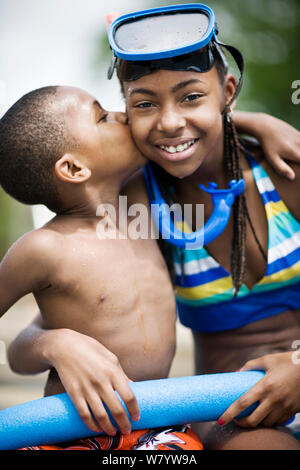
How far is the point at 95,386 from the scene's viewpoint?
1.51 metres

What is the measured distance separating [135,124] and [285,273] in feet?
2.70

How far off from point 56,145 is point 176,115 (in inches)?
16.2

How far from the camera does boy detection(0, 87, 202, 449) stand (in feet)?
5.48

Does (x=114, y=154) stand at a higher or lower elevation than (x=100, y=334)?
higher

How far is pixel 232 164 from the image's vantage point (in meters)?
2.13

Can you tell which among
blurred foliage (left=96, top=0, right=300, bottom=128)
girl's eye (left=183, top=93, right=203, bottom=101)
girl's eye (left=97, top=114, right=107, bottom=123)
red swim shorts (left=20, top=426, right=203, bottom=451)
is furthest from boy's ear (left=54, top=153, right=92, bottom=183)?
blurred foliage (left=96, top=0, right=300, bottom=128)

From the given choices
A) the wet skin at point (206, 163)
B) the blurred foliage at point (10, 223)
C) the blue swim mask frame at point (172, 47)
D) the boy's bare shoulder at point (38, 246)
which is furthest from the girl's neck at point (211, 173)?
the blurred foliage at point (10, 223)

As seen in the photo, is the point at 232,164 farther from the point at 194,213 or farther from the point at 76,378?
the point at 76,378

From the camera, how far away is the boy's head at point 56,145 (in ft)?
5.73

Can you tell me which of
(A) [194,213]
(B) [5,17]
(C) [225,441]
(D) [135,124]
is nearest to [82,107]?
(D) [135,124]

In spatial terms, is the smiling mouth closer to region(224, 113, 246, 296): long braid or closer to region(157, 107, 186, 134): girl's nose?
region(157, 107, 186, 134): girl's nose

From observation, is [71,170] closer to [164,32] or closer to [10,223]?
[164,32]

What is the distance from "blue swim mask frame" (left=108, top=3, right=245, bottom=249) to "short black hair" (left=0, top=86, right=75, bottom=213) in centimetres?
31

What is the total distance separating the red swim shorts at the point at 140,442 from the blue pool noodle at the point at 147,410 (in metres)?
0.08
